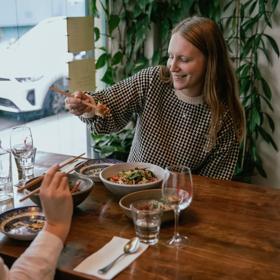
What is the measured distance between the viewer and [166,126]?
84.6 inches

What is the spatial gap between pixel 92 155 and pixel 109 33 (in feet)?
3.10

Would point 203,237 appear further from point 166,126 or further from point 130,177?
point 166,126

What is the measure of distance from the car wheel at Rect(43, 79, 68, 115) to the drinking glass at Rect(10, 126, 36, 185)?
1270mm

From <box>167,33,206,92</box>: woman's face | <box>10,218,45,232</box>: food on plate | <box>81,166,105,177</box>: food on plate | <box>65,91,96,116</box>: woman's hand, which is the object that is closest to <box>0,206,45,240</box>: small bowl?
<box>10,218,45,232</box>: food on plate

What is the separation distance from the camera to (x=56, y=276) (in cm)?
118

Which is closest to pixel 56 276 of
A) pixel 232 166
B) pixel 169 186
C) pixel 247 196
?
pixel 169 186

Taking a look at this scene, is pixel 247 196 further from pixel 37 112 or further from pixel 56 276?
pixel 37 112

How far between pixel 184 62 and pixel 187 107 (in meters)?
0.22

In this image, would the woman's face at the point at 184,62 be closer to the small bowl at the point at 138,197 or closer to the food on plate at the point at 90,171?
the food on plate at the point at 90,171

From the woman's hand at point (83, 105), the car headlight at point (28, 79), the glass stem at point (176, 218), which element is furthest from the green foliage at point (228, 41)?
the glass stem at point (176, 218)

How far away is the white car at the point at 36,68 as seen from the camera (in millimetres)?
2680

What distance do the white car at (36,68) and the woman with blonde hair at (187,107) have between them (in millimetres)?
856

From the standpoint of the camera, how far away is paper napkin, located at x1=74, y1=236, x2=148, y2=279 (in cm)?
115

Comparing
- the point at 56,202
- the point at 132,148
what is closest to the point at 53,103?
the point at 132,148
